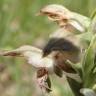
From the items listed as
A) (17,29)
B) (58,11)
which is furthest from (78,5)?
(58,11)

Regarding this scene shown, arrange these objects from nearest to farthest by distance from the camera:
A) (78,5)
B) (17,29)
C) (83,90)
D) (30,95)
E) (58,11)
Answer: (83,90)
(58,11)
(30,95)
(78,5)
(17,29)

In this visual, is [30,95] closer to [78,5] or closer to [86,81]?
[78,5]

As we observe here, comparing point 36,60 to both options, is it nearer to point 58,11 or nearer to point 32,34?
point 58,11

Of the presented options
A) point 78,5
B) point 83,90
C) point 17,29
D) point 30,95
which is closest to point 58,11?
point 83,90

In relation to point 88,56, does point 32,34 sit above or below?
below

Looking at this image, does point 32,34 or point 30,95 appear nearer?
point 30,95

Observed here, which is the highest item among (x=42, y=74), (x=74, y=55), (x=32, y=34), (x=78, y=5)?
(x=74, y=55)

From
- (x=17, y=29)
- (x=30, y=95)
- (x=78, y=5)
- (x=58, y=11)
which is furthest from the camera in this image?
(x=17, y=29)
